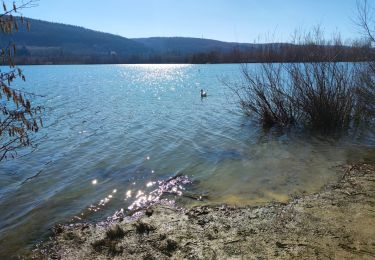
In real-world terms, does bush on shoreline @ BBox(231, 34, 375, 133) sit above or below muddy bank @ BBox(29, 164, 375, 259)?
above

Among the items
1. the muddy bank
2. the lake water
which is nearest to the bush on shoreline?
the lake water

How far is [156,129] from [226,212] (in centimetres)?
1116

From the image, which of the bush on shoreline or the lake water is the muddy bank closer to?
the lake water

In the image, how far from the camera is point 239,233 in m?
6.20

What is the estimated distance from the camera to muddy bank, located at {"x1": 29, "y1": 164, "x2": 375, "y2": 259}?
549cm

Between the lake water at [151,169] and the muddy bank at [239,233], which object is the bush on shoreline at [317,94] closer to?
the lake water at [151,169]

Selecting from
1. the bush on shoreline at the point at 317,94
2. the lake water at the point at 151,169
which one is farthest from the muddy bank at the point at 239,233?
the bush on shoreline at the point at 317,94

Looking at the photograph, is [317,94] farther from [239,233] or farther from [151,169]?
[239,233]

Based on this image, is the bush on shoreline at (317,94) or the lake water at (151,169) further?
the bush on shoreline at (317,94)

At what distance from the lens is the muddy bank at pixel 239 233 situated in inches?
216

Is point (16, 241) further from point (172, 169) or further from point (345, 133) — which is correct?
point (345, 133)

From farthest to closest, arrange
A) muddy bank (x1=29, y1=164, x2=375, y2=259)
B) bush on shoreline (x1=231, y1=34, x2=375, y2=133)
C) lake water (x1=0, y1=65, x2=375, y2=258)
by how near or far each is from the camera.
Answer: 1. bush on shoreline (x1=231, y1=34, x2=375, y2=133)
2. lake water (x1=0, y1=65, x2=375, y2=258)
3. muddy bank (x1=29, y1=164, x2=375, y2=259)

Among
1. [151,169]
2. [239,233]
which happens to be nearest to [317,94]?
[151,169]

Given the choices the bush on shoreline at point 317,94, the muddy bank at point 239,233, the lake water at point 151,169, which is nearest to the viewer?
the muddy bank at point 239,233
